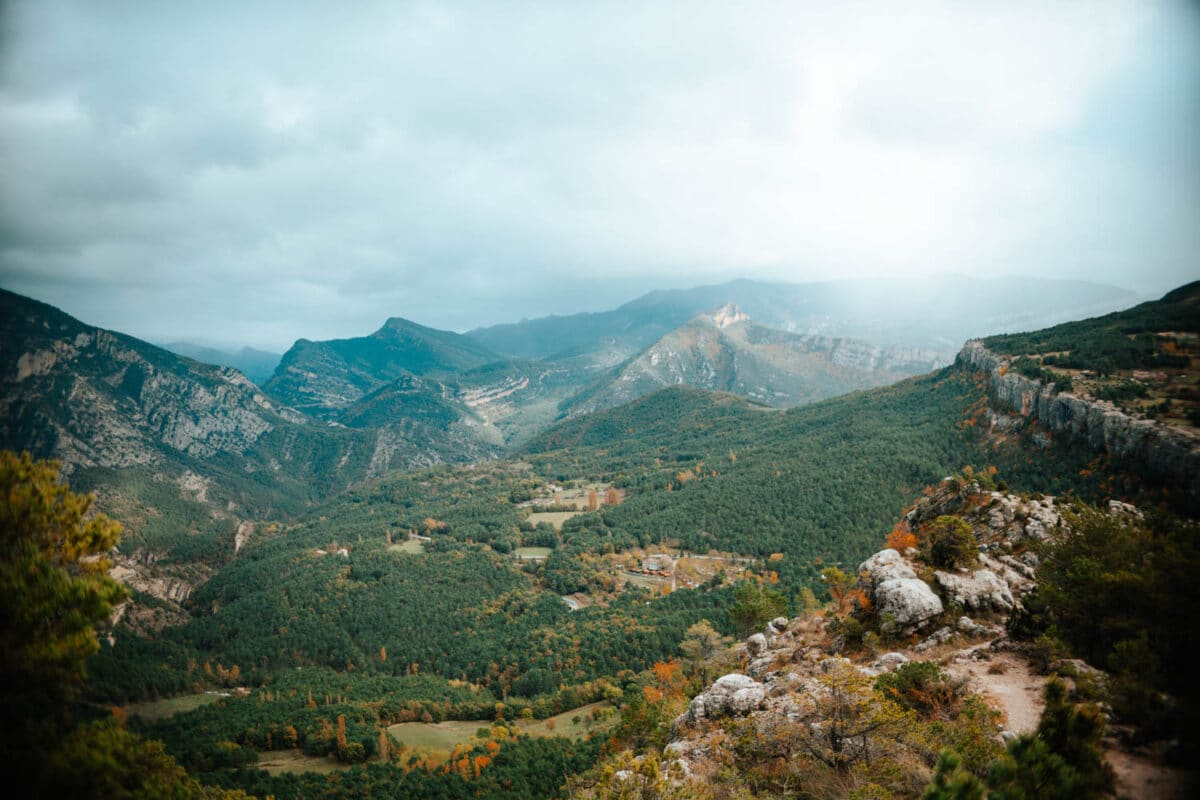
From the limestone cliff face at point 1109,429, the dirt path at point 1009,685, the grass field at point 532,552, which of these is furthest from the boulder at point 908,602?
the grass field at point 532,552

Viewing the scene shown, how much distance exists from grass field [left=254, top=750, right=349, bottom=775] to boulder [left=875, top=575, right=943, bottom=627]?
99.2 meters

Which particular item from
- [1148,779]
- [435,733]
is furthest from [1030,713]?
[435,733]

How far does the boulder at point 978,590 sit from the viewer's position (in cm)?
3247

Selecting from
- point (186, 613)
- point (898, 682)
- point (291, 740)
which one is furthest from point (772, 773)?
point (186, 613)

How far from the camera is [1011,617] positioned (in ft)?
91.6

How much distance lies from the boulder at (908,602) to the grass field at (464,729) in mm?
62752

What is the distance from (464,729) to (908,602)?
9685cm

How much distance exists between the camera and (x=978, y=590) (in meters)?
33.5

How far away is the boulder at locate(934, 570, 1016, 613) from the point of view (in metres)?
32.5

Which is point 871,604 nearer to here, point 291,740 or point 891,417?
point 291,740

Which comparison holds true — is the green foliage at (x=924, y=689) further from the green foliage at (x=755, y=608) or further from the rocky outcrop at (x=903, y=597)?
the green foliage at (x=755, y=608)

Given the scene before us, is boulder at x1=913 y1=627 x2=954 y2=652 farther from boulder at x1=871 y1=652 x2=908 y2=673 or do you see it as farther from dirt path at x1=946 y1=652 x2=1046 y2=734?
dirt path at x1=946 y1=652 x2=1046 y2=734

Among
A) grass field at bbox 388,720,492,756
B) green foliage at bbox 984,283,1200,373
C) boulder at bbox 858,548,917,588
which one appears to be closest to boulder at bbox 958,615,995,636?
boulder at bbox 858,548,917,588

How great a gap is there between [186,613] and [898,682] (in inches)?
9696
